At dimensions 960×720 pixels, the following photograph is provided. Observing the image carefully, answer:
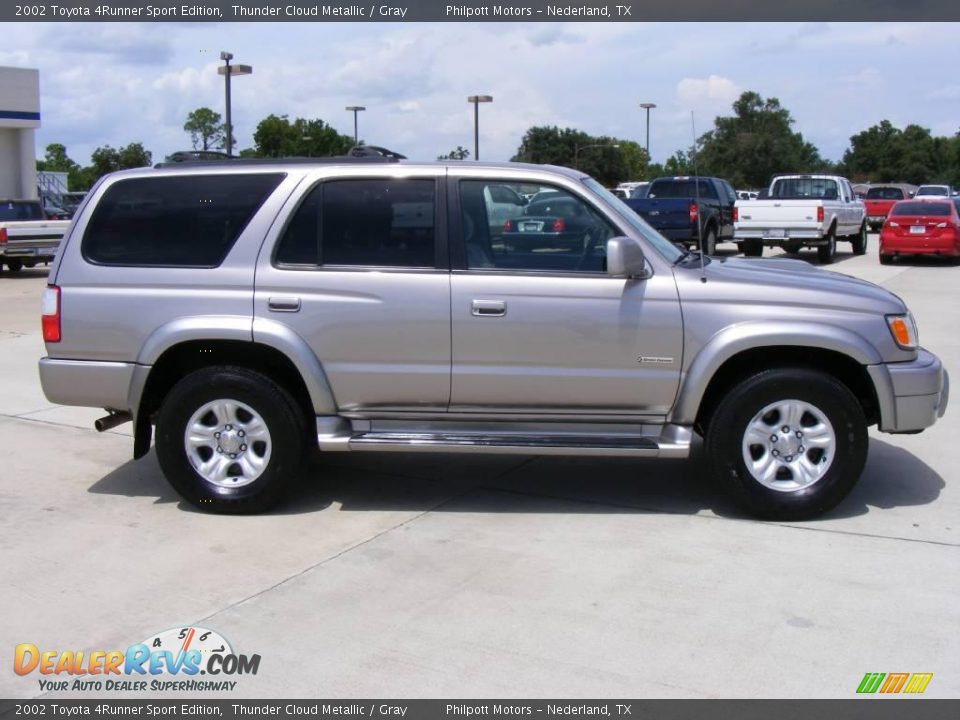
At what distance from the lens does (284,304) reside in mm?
5797

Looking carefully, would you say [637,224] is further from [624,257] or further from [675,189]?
[675,189]

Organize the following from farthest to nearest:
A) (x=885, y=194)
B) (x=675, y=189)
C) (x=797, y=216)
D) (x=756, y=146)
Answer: (x=756, y=146), (x=885, y=194), (x=675, y=189), (x=797, y=216)

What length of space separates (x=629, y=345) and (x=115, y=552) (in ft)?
9.60

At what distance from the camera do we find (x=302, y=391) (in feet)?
20.0

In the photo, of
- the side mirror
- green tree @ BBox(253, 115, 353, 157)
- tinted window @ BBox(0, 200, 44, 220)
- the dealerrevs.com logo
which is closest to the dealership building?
green tree @ BBox(253, 115, 353, 157)

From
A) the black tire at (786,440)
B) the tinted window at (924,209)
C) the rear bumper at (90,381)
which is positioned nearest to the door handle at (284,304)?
the rear bumper at (90,381)

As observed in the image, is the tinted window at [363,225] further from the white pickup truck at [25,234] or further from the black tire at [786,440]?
the white pickup truck at [25,234]

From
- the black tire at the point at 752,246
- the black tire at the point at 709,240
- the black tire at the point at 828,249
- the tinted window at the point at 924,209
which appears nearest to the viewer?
the black tire at the point at 709,240

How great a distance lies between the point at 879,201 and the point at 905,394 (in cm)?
3318

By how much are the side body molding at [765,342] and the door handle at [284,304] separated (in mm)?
2180

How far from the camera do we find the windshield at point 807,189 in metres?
23.6

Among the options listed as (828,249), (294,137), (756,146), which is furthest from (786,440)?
(756,146)
